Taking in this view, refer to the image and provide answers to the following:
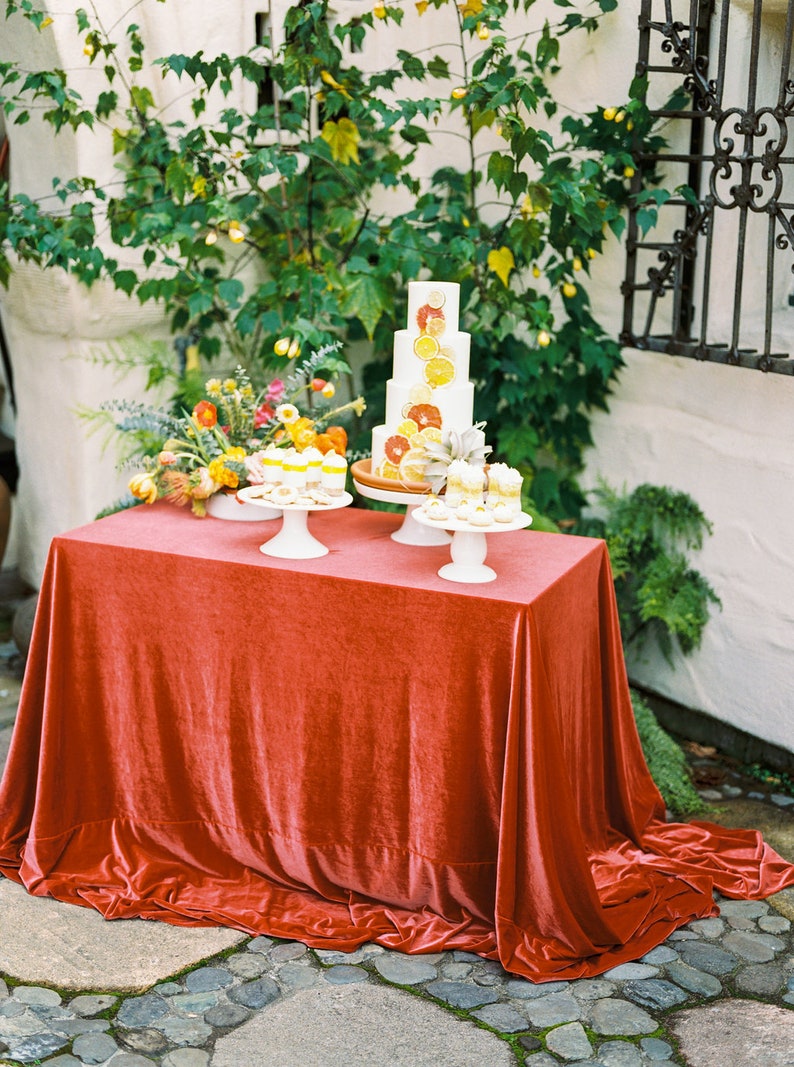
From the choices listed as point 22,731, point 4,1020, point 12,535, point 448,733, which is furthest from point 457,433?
point 12,535

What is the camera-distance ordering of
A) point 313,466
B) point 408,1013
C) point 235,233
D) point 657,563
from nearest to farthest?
1. point 408,1013
2. point 313,466
3. point 235,233
4. point 657,563

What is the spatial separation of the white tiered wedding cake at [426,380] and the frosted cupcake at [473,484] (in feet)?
0.84

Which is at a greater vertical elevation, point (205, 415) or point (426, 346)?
point (426, 346)

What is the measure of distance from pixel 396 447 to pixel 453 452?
186 mm

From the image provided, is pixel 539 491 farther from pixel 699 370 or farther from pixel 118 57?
pixel 118 57

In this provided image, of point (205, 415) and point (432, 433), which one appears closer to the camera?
point (432, 433)

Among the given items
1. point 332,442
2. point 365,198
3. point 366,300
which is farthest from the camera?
point 365,198

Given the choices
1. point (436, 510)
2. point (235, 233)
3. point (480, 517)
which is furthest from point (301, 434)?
point (235, 233)

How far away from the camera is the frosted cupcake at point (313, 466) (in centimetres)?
322

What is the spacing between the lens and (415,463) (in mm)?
3242

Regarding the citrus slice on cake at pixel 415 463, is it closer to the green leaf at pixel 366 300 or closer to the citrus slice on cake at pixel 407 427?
the citrus slice on cake at pixel 407 427

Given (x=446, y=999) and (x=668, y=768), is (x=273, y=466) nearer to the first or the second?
(x=446, y=999)

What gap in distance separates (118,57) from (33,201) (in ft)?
1.97

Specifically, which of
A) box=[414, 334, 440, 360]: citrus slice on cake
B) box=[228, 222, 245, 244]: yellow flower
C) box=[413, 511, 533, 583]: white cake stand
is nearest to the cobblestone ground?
box=[413, 511, 533, 583]: white cake stand
